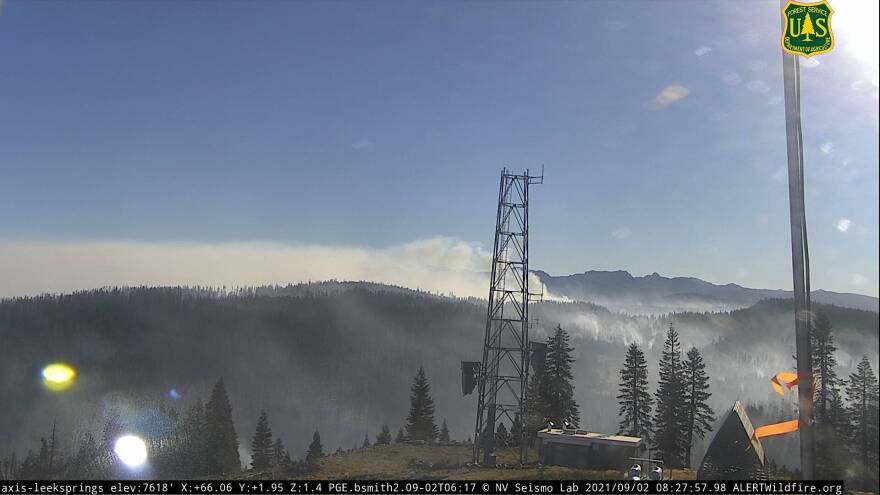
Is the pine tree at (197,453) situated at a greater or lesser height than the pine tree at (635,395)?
lesser

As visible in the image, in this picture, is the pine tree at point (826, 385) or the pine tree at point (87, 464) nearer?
the pine tree at point (826, 385)

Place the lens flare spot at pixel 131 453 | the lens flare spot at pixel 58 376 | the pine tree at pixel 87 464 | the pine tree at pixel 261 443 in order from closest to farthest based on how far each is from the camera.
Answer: the pine tree at pixel 261 443 → the lens flare spot at pixel 131 453 → the pine tree at pixel 87 464 → the lens flare spot at pixel 58 376

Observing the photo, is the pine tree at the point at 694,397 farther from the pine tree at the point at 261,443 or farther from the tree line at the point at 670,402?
the pine tree at the point at 261,443

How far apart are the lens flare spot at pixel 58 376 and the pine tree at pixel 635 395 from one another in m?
175

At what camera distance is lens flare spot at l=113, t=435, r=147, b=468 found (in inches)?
3278

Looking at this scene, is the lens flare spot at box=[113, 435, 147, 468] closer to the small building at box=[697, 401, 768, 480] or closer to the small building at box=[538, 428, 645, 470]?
the small building at box=[538, 428, 645, 470]

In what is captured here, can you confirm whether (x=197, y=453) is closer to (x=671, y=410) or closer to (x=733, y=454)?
(x=671, y=410)

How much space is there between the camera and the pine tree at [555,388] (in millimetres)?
40344

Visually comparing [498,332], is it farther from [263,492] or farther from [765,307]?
[765,307]

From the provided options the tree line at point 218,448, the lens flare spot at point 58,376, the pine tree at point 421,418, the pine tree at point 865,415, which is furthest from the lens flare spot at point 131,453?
the lens flare spot at point 58,376

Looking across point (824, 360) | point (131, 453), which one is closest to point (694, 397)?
point (824, 360)

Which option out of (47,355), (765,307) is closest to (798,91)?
(765,307)

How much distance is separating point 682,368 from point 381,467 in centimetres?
2372

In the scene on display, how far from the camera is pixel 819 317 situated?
40.9 metres
